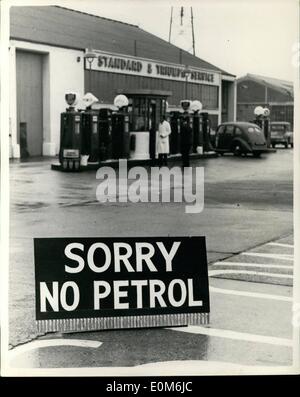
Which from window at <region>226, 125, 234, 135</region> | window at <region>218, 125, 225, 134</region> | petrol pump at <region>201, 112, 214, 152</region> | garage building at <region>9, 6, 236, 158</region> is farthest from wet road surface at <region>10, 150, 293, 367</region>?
window at <region>218, 125, 225, 134</region>

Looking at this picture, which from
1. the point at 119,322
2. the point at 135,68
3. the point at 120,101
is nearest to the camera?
the point at 119,322

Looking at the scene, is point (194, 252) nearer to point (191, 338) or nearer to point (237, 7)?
point (191, 338)

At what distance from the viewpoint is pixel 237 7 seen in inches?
136

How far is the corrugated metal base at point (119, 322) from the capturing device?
3.51m

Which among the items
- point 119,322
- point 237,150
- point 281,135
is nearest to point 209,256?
point 119,322

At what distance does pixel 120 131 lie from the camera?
17297mm

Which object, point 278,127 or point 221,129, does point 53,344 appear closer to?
point 221,129

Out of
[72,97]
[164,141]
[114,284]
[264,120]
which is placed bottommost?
[114,284]

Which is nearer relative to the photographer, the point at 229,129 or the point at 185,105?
the point at 185,105

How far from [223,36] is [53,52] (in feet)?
53.1

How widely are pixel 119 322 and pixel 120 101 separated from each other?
14.1 metres

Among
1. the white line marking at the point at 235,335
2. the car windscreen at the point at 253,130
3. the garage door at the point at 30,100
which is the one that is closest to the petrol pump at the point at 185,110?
the car windscreen at the point at 253,130

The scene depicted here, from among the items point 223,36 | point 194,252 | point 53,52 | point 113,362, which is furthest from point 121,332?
point 53,52

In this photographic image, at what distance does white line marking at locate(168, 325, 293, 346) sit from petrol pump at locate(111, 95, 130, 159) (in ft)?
44.0
